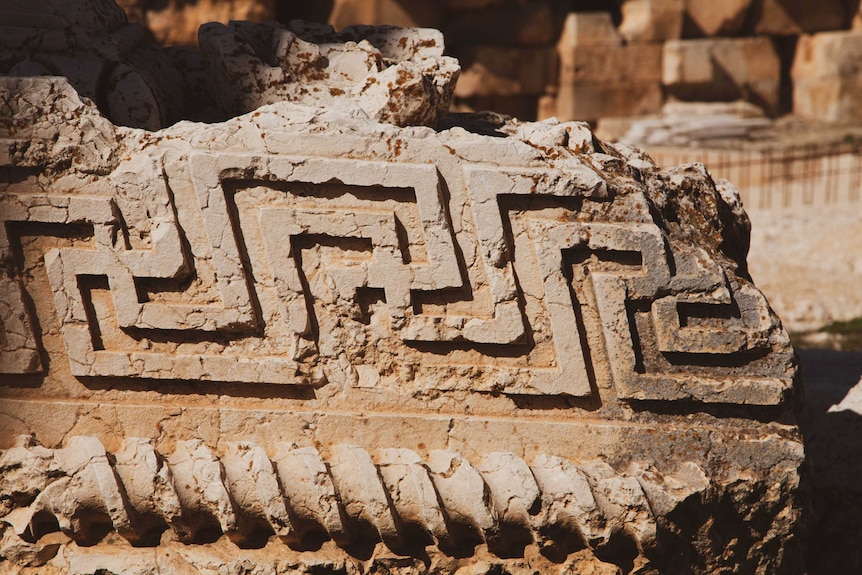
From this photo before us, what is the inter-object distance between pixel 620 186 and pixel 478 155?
37 centimetres

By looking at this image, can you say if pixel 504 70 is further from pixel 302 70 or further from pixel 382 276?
pixel 382 276

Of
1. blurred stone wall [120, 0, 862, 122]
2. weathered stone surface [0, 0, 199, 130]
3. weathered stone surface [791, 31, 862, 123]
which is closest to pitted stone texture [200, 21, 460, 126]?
weathered stone surface [0, 0, 199, 130]

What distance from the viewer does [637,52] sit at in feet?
35.3

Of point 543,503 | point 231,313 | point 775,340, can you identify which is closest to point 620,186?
point 775,340

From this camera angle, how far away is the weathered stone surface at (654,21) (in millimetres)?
10578

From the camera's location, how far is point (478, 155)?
240 cm

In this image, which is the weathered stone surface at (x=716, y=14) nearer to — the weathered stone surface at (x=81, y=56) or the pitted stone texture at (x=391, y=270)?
the pitted stone texture at (x=391, y=270)

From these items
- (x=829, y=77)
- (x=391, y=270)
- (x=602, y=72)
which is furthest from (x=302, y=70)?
(x=829, y=77)

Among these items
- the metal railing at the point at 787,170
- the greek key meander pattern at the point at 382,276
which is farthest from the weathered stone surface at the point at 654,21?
the greek key meander pattern at the point at 382,276

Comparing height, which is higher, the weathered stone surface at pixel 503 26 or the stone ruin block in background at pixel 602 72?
the weathered stone surface at pixel 503 26

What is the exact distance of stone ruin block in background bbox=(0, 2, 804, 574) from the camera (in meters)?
2.42

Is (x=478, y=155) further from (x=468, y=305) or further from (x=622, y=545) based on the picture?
(x=622, y=545)

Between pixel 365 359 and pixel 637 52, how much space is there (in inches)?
355

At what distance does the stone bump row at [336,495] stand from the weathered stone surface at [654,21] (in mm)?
8945
